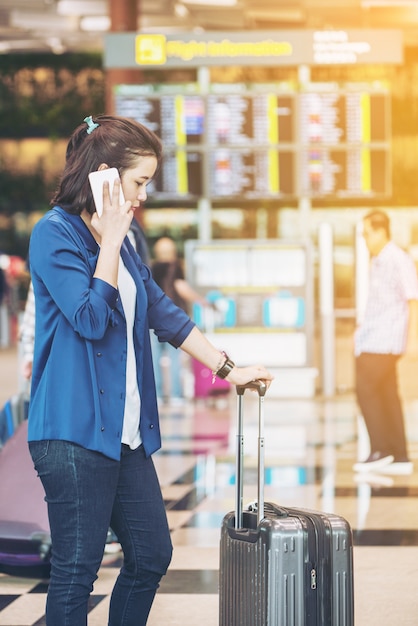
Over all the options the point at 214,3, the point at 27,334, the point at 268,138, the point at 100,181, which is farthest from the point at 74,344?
the point at 214,3

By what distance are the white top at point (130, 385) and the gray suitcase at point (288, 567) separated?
1.07ft

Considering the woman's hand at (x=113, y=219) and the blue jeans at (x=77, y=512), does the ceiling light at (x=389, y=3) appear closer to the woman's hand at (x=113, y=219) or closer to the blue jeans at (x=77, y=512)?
the woman's hand at (x=113, y=219)

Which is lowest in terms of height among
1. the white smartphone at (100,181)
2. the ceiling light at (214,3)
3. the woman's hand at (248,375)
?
the woman's hand at (248,375)

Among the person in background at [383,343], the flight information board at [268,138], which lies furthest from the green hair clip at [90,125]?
the flight information board at [268,138]

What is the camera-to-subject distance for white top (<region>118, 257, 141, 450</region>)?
3.37 m

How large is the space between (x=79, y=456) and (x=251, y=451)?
613 centimetres

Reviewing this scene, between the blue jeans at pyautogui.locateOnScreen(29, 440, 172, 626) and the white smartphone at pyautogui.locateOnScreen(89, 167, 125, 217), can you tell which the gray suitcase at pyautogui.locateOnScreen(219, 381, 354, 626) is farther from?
the white smartphone at pyautogui.locateOnScreen(89, 167, 125, 217)

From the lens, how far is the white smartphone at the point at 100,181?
10.9 ft

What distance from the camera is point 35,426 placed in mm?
3289

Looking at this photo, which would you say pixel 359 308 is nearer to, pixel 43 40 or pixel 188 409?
pixel 188 409

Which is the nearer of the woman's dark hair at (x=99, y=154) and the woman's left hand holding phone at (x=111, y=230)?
the woman's left hand holding phone at (x=111, y=230)

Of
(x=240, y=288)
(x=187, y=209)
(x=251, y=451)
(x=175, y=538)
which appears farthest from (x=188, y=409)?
(x=187, y=209)

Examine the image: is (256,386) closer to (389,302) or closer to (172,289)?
(389,302)

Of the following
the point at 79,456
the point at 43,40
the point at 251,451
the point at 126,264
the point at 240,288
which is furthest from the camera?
the point at 43,40
